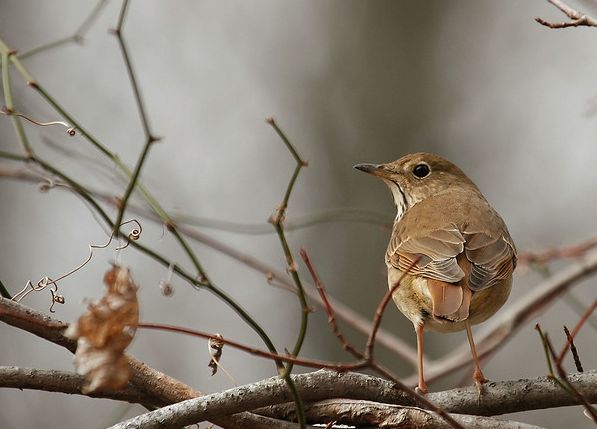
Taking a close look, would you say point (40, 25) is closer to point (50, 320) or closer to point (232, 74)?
point (232, 74)

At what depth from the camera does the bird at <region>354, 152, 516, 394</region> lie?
372 centimetres

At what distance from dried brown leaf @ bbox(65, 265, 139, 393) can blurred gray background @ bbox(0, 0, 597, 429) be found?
18.7ft

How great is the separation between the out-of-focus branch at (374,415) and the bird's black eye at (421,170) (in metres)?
2.58

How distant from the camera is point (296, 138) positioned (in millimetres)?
9617

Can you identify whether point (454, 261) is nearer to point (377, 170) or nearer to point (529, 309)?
point (529, 309)

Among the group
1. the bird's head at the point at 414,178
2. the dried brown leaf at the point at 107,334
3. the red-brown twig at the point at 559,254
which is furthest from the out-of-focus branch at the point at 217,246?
the dried brown leaf at the point at 107,334

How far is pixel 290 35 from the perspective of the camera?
1053 cm

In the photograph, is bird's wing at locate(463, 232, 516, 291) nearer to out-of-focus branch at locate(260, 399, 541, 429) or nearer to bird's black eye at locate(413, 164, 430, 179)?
bird's black eye at locate(413, 164, 430, 179)

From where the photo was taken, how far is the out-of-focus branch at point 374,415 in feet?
8.80

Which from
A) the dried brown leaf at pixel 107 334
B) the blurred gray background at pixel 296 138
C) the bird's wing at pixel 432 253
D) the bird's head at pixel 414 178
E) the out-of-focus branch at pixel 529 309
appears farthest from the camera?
the blurred gray background at pixel 296 138

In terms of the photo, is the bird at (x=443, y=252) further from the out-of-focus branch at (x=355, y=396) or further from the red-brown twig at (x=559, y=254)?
the red-brown twig at (x=559, y=254)

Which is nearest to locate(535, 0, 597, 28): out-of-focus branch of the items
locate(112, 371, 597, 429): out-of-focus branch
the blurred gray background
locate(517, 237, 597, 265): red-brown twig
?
locate(112, 371, 597, 429): out-of-focus branch

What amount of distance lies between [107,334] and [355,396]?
803mm

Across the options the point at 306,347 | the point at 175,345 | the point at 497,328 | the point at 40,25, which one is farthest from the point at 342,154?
the point at 497,328
